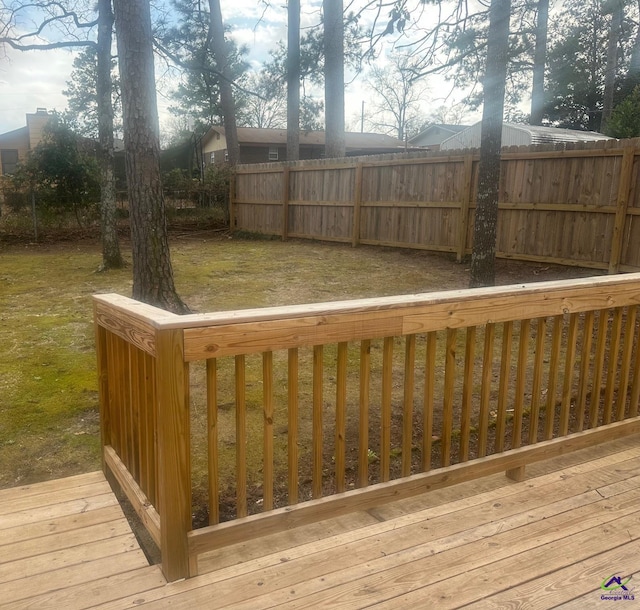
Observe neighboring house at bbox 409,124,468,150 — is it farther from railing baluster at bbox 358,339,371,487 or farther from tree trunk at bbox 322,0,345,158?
railing baluster at bbox 358,339,371,487

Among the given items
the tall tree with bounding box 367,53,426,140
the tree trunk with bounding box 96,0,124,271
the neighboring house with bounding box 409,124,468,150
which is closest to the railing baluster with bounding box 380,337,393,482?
the tree trunk with bounding box 96,0,124,271

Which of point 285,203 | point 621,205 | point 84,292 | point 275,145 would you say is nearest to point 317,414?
point 84,292

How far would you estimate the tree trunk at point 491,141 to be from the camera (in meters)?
6.72

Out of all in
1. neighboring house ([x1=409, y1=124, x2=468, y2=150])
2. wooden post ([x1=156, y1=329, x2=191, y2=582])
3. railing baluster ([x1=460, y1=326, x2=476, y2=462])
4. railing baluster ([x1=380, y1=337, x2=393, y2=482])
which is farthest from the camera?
neighboring house ([x1=409, y1=124, x2=468, y2=150])

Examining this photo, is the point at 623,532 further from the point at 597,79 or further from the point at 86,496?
the point at 597,79

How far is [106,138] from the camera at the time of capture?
9305 mm

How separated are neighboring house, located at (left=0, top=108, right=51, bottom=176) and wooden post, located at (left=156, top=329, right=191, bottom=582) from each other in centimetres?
3552

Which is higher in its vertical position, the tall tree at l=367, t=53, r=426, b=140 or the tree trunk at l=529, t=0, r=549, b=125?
the tall tree at l=367, t=53, r=426, b=140

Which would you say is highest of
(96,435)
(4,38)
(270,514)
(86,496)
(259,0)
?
(259,0)

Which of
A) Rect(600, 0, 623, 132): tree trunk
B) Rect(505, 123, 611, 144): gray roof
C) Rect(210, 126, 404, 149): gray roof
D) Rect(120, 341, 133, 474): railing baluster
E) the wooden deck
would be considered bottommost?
the wooden deck

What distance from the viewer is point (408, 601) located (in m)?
1.80

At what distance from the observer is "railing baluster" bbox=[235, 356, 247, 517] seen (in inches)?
74.2

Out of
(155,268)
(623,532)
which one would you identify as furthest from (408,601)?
(155,268)

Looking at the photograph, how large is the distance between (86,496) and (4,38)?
9.98 meters
